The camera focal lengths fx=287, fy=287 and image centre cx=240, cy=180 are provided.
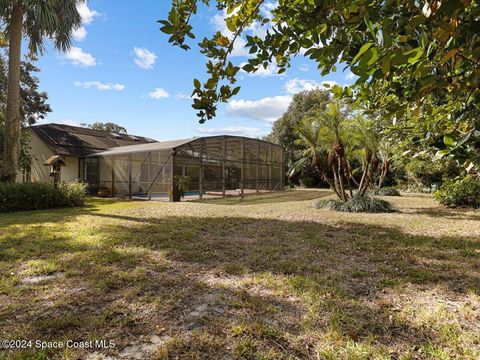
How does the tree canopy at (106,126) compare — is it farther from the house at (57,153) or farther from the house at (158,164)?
the house at (57,153)

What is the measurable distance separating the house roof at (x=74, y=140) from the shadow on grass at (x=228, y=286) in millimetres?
13002

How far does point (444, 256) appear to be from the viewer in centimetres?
415

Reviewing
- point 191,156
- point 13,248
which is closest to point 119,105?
point 191,156

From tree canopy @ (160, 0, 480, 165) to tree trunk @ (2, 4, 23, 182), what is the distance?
1046 centimetres

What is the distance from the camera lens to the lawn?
2.04 m

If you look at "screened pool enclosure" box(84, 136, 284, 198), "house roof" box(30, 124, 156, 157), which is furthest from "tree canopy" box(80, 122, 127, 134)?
"screened pool enclosure" box(84, 136, 284, 198)

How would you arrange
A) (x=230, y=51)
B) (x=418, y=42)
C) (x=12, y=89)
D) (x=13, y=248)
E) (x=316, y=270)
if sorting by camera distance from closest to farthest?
(x=418, y=42)
(x=230, y=51)
(x=316, y=270)
(x=13, y=248)
(x=12, y=89)

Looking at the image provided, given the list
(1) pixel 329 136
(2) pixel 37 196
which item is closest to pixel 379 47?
(1) pixel 329 136

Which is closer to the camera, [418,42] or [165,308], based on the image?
[418,42]

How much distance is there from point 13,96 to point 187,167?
755cm

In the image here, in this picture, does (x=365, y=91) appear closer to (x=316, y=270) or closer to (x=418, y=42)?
(x=418, y=42)

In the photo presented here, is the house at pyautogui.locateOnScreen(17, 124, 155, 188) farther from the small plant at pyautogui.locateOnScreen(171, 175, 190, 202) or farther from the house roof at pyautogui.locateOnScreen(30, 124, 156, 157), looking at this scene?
the small plant at pyautogui.locateOnScreen(171, 175, 190, 202)

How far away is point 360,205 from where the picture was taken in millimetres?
9117

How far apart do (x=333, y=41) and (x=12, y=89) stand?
1155cm
